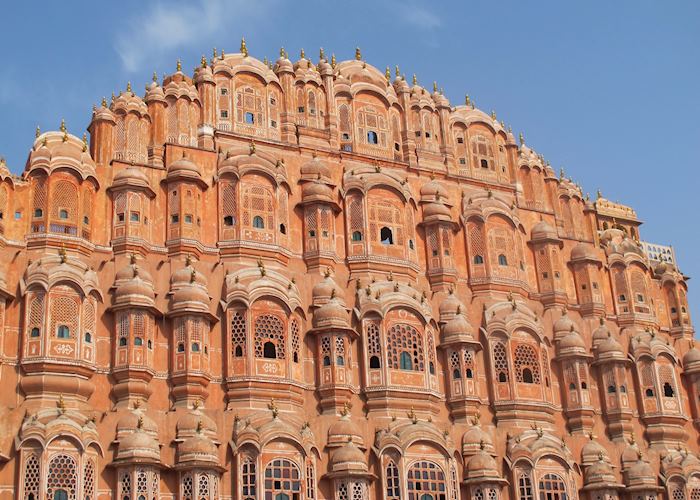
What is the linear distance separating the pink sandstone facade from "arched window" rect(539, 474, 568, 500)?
0.06 m

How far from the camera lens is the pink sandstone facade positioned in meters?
32.7

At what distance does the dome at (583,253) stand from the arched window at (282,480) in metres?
16.6

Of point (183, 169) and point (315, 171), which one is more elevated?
point (315, 171)

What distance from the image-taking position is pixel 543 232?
43250 millimetres

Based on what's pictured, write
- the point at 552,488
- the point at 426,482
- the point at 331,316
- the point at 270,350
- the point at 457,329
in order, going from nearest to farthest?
the point at 426,482 → the point at 270,350 → the point at 331,316 → the point at 552,488 → the point at 457,329

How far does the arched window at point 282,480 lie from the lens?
32.7 metres

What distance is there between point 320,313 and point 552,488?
999cm

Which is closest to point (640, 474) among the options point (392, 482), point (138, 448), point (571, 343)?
point (571, 343)

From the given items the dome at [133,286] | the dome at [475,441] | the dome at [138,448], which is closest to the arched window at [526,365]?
the dome at [475,441]

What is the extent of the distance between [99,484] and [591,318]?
69.3ft

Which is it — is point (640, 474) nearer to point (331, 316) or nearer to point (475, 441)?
point (475, 441)

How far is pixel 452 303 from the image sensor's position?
39250mm

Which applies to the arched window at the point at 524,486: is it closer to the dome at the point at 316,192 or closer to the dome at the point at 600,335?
the dome at the point at 600,335

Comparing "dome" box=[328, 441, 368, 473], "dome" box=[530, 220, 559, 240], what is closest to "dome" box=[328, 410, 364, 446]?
"dome" box=[328, 441, 368, 473]
